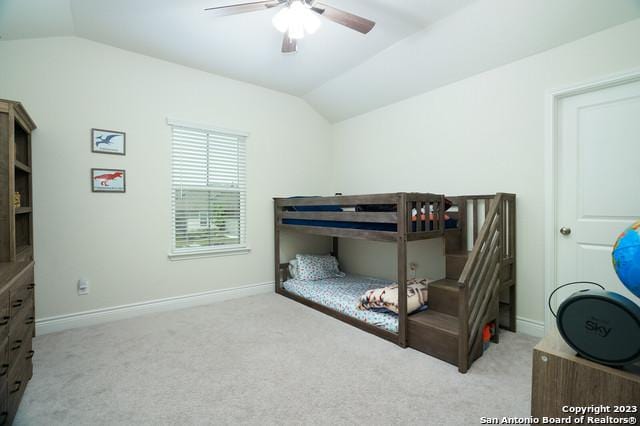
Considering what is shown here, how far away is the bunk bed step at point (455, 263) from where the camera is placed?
2.60 m

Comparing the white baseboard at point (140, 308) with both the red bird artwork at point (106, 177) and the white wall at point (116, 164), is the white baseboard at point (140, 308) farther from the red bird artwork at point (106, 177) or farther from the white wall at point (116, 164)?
the red bird artwork at point (106, 177)

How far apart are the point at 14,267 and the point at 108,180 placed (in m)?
1.37

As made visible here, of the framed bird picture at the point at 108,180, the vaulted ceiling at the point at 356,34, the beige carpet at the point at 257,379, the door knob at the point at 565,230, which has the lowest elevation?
the beige carpet at the point at 257,379

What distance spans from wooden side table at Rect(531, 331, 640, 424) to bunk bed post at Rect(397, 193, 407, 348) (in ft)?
4.05

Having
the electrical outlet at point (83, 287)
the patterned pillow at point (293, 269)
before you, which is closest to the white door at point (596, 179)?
the patterned pillow at point (293, 269)

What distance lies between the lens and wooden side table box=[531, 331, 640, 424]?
92cm

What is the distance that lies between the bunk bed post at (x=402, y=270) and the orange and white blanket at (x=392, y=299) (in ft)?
0.30

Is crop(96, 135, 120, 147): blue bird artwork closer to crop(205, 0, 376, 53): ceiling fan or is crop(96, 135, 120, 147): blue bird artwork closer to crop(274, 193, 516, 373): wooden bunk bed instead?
crop(205, 0, 376, 53): ceiling fan

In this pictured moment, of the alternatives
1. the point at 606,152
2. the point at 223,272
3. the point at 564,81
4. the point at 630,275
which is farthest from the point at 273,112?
the point at 630,275

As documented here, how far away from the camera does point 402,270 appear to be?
2.36 metres

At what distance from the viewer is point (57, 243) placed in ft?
8.77

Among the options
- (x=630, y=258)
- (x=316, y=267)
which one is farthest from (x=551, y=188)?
(x=316, y=267)

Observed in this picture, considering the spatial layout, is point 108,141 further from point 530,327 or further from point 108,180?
point 530,327

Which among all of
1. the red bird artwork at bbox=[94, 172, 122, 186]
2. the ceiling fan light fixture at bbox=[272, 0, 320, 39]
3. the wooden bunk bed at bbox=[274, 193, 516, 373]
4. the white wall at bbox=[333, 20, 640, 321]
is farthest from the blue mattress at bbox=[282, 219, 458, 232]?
the red bird artwork at bbox=[94, 172, 122, 186]
